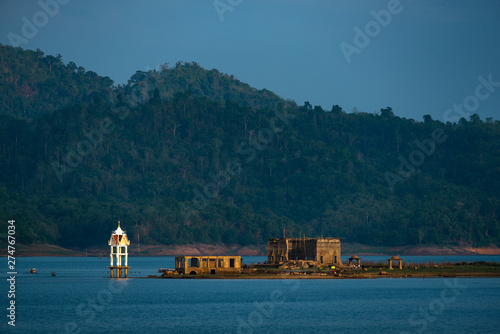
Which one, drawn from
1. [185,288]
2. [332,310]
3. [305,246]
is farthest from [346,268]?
[332,310]

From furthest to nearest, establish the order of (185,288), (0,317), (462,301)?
(185,288)
(462,301)
(0,317)

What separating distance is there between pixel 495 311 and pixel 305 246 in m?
64.8

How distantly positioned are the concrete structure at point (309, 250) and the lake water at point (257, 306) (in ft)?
44.9

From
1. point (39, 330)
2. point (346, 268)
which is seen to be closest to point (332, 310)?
point (39, 330)

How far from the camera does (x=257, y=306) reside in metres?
98.6

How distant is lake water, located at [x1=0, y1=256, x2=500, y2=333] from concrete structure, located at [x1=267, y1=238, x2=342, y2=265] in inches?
539

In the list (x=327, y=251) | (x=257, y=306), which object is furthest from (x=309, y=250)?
(x=257, y=306)

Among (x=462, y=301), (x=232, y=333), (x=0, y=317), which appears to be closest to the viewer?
(x=232, y=333)

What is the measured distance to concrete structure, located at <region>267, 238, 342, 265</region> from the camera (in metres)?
153

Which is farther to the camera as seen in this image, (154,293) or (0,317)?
(154,293)

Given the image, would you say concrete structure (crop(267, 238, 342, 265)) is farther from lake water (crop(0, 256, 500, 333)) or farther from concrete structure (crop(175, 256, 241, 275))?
concrete structure (crop(175, 256, 241, 275))

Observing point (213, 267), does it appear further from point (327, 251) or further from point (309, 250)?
point (327, 251)

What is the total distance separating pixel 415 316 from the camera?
8825 cm

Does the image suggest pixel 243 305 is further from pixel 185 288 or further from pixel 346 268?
pixel 346 268
